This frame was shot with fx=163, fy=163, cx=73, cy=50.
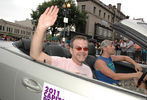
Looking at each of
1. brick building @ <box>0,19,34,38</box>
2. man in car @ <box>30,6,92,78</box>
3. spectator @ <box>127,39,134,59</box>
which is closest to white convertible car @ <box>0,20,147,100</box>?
man in car @ <box>30,6,92,78</box>

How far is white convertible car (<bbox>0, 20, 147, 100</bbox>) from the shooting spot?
47.5 inches

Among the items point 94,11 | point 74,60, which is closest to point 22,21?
point 94,11

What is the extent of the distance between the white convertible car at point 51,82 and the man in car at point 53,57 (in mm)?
131

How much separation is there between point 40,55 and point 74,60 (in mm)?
493

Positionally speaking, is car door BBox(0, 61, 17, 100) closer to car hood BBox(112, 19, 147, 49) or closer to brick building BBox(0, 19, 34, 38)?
car hood BBox(112, 19, 147, 49)

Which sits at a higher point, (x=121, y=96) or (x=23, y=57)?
(x=23, y=57)

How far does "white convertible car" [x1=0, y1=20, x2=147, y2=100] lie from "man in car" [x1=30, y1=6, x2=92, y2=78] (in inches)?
5.2

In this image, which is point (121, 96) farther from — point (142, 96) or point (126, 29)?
point (126, 29)

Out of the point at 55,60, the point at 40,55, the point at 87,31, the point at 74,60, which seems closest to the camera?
the point at 40,55

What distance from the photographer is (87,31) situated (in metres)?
33.4

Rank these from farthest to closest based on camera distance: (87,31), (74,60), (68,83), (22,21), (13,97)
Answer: (22,21)
(87,31)
(74,60)
(13,97)
(68,83)

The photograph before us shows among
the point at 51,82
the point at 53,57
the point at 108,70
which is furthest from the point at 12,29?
the point at 51,82

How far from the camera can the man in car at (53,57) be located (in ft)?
5.65

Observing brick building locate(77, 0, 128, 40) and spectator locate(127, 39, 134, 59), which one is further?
brick building locate(77, 0, 128, 40)
